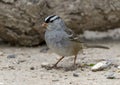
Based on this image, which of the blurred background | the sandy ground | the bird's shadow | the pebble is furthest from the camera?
the blurred background

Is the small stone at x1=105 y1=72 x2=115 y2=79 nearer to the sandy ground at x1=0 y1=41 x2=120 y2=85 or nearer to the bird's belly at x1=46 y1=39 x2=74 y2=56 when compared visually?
the sandy ground at x1=0 y1=41 x2=120 y2=85

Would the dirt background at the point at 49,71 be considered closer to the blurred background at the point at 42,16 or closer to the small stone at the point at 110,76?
the small stone at the point at 110,76

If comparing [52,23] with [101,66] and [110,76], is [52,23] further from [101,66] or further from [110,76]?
[110,76]

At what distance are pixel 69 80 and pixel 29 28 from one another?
2533mm

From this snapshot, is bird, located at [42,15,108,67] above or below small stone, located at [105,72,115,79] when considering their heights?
above

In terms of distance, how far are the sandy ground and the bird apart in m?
0.31

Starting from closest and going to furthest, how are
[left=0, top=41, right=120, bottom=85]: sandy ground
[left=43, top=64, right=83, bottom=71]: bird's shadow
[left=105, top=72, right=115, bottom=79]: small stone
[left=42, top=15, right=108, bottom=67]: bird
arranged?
[left=0, top=41, right=120, bottom=85]: sandy ground → [left=105, top=72, right=115, bottom=79]: small stone → [left=42, top=15, right=108, bottom=67]: bird → [left=43, top=64, right=83, bottom=71]: bird's shadow

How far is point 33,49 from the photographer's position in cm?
892

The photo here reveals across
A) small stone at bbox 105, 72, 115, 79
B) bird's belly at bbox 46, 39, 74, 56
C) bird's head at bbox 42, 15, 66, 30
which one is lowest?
small stone at bbox 105, 72, 115, 79

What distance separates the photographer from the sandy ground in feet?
21.2

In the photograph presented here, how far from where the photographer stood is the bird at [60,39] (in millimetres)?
7242

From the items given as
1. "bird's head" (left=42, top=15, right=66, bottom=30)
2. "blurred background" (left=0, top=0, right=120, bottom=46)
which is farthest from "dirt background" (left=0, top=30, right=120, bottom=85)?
"bird's head" (left=42, top=15, right=66, bottom=30)

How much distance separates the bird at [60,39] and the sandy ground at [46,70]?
311mm

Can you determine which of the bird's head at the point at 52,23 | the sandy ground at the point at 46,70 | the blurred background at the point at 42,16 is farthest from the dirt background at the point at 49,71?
the bird's head at the point at 52,23
